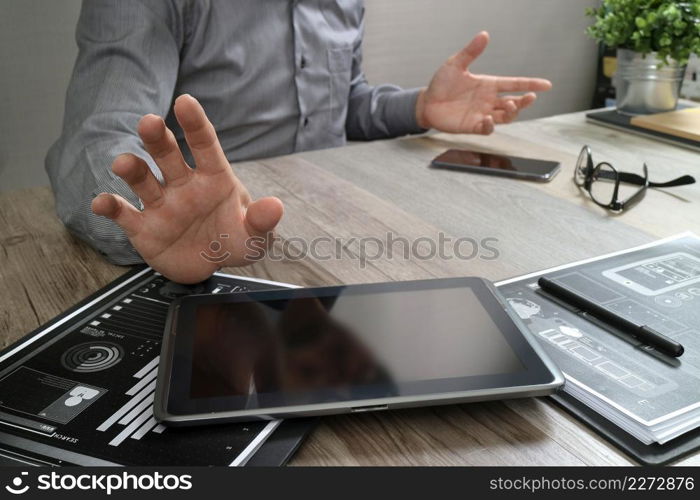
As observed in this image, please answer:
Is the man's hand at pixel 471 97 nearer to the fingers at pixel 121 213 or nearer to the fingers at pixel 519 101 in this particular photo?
the fingers at pixel 519 101

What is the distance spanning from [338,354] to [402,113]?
1.01 metres

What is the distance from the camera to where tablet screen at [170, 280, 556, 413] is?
50 centimetres

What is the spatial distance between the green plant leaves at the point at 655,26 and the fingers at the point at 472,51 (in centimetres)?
29

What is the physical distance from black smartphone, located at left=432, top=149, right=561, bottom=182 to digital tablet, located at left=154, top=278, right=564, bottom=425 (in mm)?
471

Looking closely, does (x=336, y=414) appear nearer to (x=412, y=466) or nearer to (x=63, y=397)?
(x=412, y=466)

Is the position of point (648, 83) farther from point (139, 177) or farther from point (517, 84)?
point (139, 177)

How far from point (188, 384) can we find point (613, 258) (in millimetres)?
511

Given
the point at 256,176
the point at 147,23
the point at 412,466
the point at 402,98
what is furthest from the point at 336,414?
the point at 402,98

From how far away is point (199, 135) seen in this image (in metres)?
0.67

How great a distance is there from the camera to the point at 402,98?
1.47 metres

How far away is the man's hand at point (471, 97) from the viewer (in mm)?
1272

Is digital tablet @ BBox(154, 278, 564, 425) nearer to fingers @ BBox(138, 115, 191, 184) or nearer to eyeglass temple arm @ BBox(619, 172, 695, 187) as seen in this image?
fingers @ BBox(138, 115, 191, 184)

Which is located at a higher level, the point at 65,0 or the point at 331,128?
the point at 65,0

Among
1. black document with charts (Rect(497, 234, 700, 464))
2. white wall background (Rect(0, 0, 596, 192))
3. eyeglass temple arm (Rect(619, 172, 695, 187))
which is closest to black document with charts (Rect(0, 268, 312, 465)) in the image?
black document with charts (Rect(497, 234, 700, 464))
